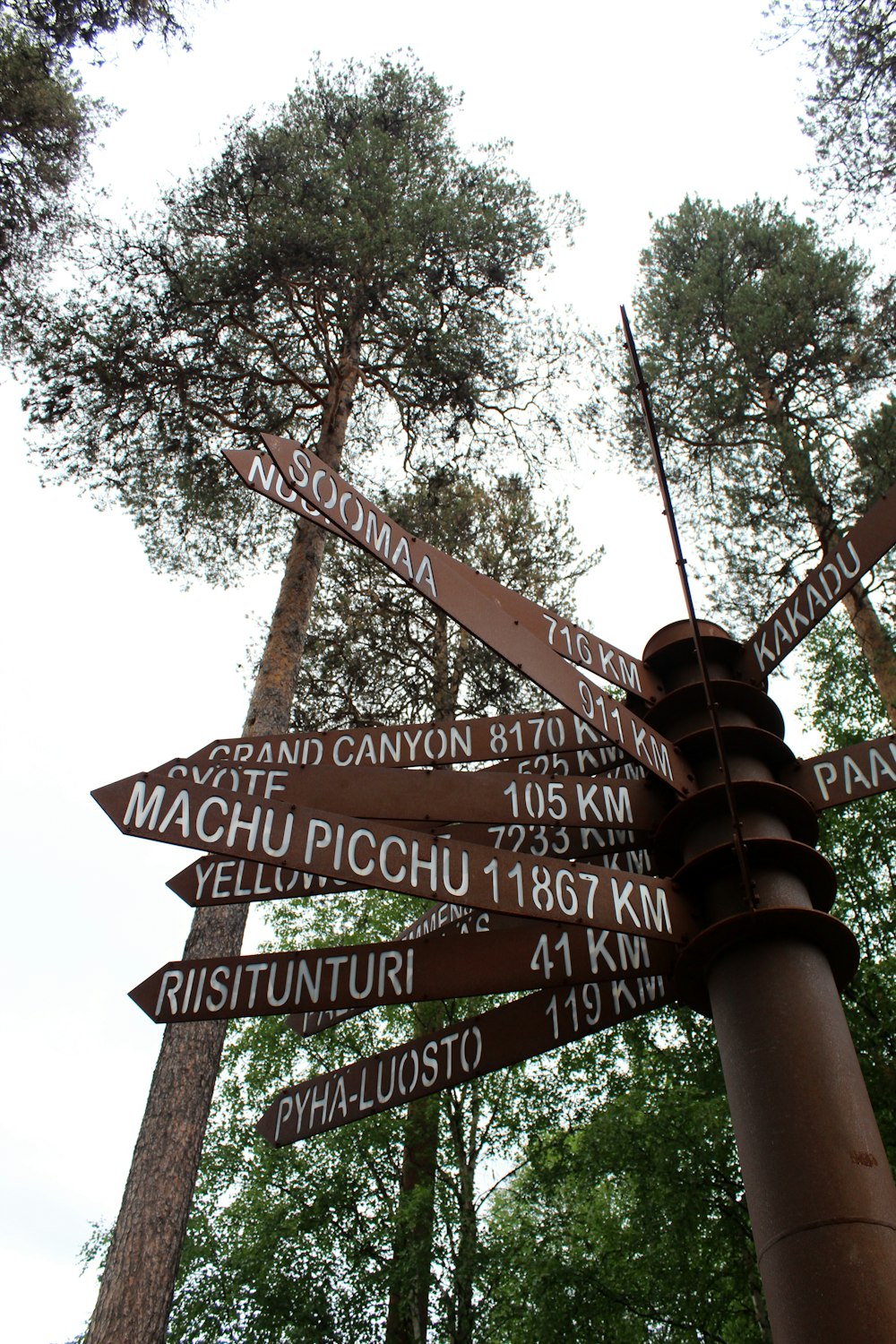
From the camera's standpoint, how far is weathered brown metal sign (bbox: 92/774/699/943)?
2.79 m

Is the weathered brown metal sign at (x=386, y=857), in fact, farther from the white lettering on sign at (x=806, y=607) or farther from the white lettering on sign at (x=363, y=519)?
the white lettering on sign at (x=806, y=607)

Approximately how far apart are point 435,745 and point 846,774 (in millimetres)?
1422

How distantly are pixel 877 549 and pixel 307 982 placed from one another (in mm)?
2372

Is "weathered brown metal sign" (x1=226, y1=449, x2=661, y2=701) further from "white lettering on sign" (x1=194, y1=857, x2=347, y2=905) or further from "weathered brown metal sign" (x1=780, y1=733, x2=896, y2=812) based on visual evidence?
"white lettering on sign" (x1=194, y1=857, x2=347, y2=905)

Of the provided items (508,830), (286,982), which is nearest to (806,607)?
(508,830)

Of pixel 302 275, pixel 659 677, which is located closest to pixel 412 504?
pixel 302 275

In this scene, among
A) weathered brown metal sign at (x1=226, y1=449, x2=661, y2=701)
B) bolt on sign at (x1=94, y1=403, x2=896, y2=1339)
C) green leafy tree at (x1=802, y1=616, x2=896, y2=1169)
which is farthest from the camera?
green leafy tree at (x1=802, y1=616, x2=896, y2=1169)

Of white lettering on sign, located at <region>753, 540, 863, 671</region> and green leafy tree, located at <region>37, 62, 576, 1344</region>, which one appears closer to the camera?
white lettering on sign, located at <region>753, 540, 863, 671</region>

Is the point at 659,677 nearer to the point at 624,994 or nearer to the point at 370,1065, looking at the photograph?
the point at 624,994

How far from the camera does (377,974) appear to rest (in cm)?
330

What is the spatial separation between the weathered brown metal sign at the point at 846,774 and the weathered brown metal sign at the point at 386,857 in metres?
0.68

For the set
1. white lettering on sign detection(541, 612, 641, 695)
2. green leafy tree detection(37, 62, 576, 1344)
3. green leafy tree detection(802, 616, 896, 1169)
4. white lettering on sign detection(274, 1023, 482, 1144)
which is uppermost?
green leafy tree detection(37, 62, 576, 1344)

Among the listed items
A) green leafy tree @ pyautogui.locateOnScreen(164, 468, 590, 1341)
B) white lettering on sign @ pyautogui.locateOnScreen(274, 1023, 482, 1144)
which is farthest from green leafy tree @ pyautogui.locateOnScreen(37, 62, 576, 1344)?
white lettering on sign @ pyautogui.locateOnScreen(274, 1023, 482, 1144)

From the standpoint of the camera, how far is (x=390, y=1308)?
10625 mm
